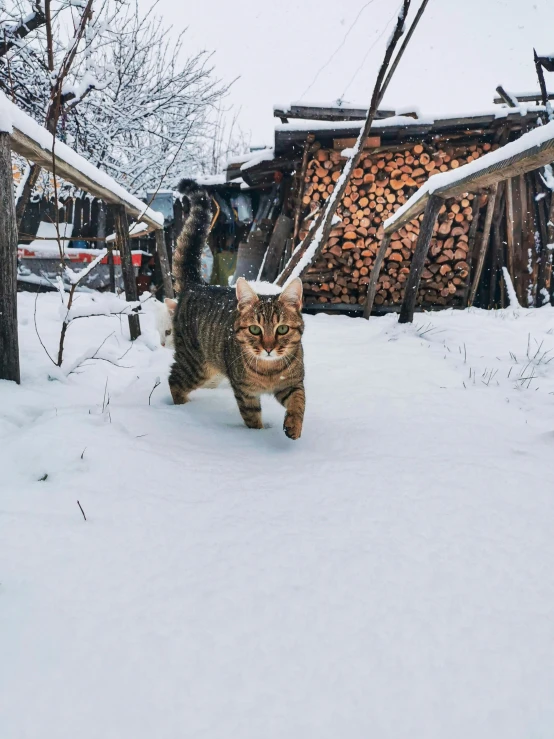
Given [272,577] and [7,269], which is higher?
[7,269]

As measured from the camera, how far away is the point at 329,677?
0.85m

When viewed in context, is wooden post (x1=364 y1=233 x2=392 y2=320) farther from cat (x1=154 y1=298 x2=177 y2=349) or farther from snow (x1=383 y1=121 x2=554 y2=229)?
cat (x1=154 y1=298 x2=177 y2=349)

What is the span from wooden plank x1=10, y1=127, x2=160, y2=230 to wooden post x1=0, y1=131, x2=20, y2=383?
19cm

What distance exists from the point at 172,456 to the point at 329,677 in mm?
1161

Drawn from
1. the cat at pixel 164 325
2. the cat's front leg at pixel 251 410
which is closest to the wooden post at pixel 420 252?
the cat at pixel 164 325

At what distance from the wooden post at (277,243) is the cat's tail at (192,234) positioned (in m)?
5.07

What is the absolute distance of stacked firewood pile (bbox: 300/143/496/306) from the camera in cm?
744

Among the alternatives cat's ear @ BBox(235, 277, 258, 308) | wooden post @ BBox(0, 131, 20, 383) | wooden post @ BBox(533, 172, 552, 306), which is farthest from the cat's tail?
wooden post @ BBox(533, 172, 552, 306)

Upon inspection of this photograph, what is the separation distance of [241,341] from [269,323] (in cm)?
21

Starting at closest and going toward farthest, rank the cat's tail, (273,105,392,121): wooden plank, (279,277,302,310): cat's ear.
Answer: (279,277,302,310): cat's ear
the cat's tail
(273,105,392,121): wooden plank

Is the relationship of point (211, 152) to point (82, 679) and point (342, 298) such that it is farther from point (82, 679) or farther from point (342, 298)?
point (82, 679)

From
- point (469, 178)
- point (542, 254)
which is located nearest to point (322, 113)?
point (542, 254)

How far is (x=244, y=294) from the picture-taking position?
2502 mm

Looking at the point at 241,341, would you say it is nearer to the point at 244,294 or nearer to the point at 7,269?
the point at 244,294
